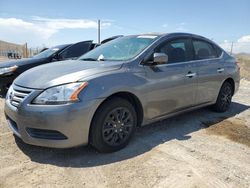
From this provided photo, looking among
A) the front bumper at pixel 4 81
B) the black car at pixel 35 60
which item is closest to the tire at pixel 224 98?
the black car at pixel 35 60

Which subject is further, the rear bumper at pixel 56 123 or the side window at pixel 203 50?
the side window at pixel 203 50

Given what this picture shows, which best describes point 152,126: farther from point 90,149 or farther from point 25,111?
point 25,111

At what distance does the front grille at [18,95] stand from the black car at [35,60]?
3386mm

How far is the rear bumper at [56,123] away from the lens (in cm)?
340

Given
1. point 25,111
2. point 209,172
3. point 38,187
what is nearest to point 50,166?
point 38,187

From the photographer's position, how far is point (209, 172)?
3.43m

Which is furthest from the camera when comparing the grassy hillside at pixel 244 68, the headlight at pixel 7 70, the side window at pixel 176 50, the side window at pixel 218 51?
the grassy hillside at pixel 244 68

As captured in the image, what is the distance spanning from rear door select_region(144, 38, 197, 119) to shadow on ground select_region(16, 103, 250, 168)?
1.21 feet

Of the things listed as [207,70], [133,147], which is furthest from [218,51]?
[133,147]

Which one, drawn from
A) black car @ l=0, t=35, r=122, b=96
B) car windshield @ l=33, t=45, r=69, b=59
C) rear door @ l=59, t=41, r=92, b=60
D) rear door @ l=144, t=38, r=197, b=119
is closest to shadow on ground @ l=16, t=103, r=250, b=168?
rear door @ l=144, t=38, r=197, b=119

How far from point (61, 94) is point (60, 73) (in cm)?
43

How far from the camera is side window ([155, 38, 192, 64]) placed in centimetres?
472

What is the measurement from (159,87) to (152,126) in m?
0.97

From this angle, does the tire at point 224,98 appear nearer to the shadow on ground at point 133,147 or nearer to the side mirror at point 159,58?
the shadow on ground at point 133,147
